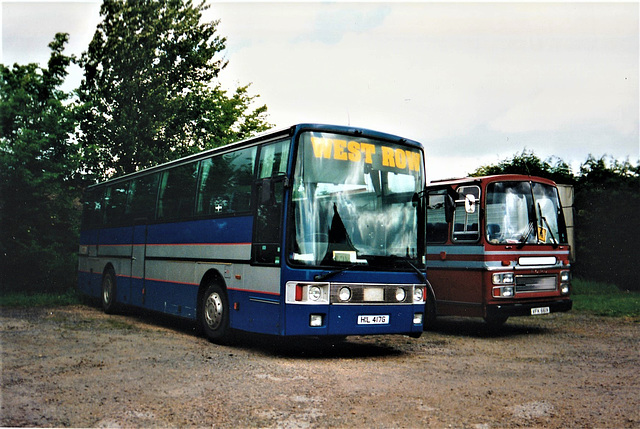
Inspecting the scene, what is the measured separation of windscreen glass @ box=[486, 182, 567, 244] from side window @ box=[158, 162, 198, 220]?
554 centimetres

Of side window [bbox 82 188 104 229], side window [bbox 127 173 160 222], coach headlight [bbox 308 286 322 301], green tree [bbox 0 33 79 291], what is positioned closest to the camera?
coach headlight [bbox 308 286 322 301]

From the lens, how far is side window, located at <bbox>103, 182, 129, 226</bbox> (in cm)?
1675

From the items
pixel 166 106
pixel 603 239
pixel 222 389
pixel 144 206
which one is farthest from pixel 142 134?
pixel 222 389

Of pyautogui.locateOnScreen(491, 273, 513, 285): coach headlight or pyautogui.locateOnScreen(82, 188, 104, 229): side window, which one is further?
pyautogui.locateOnScreen(82, 188, 104, 229): side window

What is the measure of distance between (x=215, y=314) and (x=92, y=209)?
8.77m

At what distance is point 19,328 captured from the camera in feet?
41.5

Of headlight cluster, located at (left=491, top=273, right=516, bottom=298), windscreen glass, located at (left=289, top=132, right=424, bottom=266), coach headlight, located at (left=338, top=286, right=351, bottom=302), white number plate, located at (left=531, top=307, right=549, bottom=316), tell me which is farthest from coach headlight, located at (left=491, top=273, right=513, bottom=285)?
coach headlight, located at (left=338, top=286, right=351, bottom=302)

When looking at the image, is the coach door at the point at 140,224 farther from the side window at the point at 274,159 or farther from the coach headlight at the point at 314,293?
Answer: the coach headlight at the point at 314,293

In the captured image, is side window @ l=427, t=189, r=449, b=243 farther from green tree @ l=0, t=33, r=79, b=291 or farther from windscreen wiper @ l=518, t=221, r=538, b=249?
green tree @ l=0, t=33, r=79, b=291

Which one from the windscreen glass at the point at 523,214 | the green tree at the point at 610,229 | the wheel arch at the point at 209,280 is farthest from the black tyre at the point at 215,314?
the green tree at the point at 610,229

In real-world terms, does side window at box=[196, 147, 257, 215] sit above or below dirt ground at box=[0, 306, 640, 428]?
above

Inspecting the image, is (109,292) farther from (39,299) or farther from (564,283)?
(564,283)

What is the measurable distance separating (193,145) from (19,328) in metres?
16.5

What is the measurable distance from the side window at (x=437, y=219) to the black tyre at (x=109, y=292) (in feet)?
25.6
